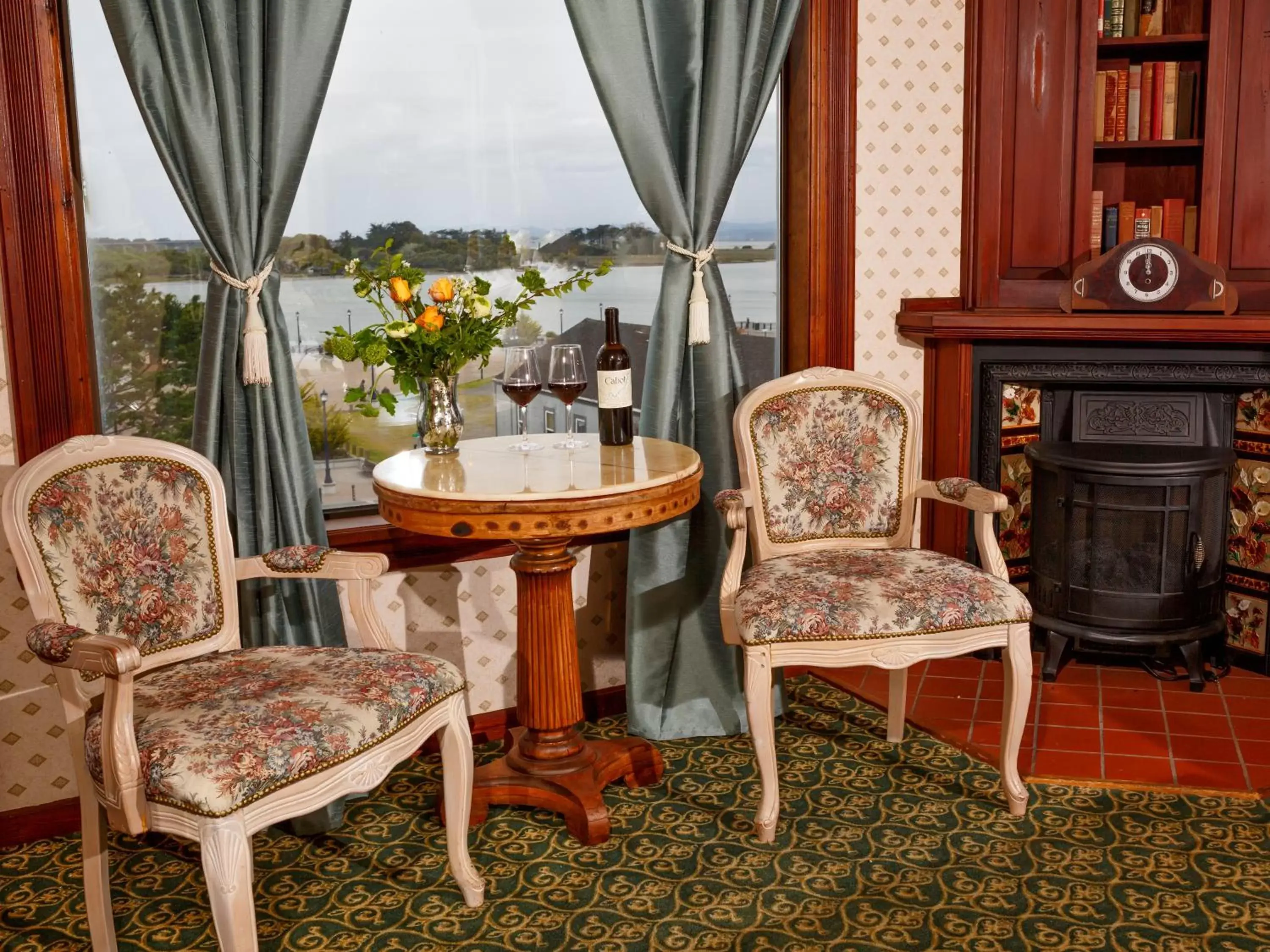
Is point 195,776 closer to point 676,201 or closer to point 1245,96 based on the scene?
point 676,201

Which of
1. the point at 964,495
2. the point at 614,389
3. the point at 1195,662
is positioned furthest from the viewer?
the point at 1195,662

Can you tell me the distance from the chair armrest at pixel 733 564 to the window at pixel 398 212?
2.42ft

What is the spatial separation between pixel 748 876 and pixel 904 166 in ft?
7.30

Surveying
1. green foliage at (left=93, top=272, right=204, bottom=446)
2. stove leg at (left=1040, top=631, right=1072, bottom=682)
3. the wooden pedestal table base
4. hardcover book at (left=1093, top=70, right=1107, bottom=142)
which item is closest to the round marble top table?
the wooden pedestal table base

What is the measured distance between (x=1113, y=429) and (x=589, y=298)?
1763 millimetres

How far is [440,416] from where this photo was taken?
3.09 metres

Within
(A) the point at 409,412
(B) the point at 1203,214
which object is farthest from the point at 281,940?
(B) the point at 1203,214

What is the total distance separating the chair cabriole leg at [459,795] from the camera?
264 centimetres

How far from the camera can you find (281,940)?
2.58 metres

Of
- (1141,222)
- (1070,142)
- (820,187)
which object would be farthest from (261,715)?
(1141,222)

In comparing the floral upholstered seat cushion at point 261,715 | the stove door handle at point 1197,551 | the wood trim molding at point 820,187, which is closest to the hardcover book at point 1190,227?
the stove door handle at point 1197,551

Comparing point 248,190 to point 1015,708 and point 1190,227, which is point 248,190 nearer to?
point 1015,708

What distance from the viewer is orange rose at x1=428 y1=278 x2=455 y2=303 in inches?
116

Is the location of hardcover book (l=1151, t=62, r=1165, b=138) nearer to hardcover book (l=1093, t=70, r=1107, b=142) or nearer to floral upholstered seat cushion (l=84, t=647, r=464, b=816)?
hardcover book (l=1093, t=70, r=1107, b=142)
